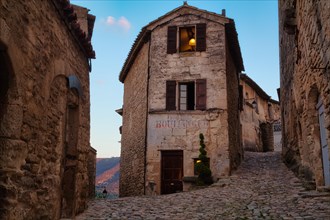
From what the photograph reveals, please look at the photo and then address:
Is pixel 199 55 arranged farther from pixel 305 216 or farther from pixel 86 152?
pixel 305 216

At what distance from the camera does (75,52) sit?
7.12m

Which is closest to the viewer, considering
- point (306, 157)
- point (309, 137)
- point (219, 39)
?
point (309, 137)

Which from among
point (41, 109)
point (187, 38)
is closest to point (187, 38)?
point (187, 38)

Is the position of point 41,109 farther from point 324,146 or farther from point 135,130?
point 135,130

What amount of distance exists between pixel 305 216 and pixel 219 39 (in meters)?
9.63

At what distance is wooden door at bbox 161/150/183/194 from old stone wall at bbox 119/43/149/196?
92 cm

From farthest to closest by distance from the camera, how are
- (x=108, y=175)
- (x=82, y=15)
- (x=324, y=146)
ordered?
(x=108, y=175) < (x=82, y=15) < (x=324, y=146)

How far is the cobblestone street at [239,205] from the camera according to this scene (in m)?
6.74

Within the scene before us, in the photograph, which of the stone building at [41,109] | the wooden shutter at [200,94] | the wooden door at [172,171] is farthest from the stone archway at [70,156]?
the wooden shutter at [200,94]

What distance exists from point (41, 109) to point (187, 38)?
10942 millimetres

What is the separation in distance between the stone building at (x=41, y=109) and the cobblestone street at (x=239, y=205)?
4.22 ft

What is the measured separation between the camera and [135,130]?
15977 millimetres

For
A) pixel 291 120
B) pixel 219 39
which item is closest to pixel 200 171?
pixel 291 120


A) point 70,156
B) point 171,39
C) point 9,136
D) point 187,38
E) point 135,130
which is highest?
point 187,38
